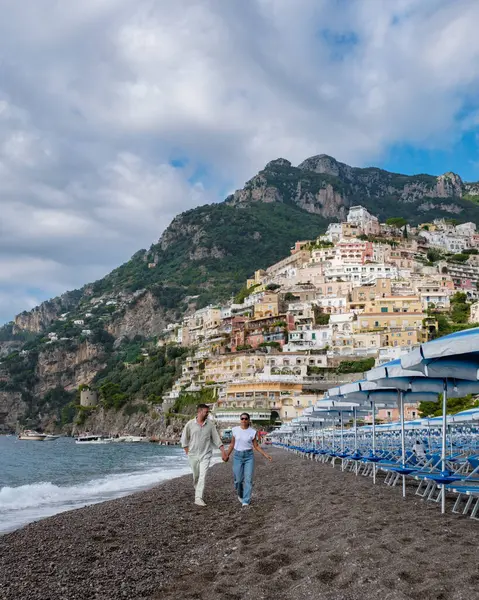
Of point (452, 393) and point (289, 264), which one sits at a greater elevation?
point (289, 264)

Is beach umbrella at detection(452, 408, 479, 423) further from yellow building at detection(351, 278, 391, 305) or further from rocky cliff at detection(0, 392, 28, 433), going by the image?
rocky cliff at detection(0, 392, 28, 433)

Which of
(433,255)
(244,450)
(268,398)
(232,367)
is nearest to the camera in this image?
(244,450)

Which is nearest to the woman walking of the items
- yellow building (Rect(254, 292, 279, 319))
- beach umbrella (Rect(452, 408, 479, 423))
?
beach umbrella (Rect(452, 408, 479, 423))

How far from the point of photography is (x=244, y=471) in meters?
10.1

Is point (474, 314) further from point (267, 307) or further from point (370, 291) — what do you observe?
point (267, 307)

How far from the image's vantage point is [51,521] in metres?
10.9

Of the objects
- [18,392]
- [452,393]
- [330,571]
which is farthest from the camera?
[18,392]

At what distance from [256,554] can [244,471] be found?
382 cm

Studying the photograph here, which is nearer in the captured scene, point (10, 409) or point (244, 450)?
point (244, 450)

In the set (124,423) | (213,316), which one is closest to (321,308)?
(213,316)

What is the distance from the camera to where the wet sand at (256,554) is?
5.01 m

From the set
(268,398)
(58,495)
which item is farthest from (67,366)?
(58,495)

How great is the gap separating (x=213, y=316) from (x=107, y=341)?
54.6m

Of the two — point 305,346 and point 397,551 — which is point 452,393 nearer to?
point 397,551
